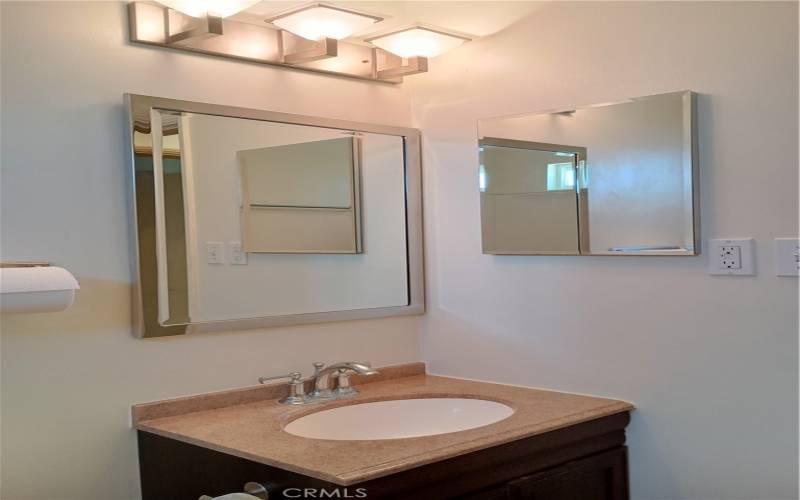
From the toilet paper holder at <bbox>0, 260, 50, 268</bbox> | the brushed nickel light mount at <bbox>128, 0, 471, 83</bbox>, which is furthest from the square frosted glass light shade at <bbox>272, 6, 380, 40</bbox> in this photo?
the toilet paper holder at <bbox>0, 260, 50, 268</bbox>

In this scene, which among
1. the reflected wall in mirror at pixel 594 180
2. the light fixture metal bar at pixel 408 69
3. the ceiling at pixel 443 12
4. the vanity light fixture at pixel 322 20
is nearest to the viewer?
the reflected wall in mirror at pixel 594 180

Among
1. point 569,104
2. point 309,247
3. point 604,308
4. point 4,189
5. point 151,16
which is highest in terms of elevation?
point 151,16

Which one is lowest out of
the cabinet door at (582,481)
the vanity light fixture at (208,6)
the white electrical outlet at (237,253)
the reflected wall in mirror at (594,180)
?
the cabinet door at (582,481)

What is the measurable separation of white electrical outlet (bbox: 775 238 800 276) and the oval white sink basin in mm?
698

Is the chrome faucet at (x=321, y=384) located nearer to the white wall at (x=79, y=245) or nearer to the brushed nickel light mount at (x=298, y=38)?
the white wall at (x=79, y=245)

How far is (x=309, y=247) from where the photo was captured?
2334 mm

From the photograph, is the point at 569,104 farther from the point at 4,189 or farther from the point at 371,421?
the point at 4,189

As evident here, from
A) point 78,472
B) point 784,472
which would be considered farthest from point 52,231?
point 784,472

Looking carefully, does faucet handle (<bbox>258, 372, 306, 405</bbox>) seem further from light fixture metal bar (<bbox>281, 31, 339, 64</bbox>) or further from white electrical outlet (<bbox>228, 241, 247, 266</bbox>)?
light fixture metal bar (<bbox>281, 31, 339, 64</bbox>)

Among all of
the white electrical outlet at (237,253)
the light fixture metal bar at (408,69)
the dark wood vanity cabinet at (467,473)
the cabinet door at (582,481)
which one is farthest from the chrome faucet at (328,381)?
the light fixture metal bar at (408,69)

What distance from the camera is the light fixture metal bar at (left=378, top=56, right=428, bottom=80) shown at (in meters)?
2.39

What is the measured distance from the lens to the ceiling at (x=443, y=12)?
7.45ft

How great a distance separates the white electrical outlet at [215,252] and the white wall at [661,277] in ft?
2.19

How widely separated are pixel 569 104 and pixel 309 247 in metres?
0.76
